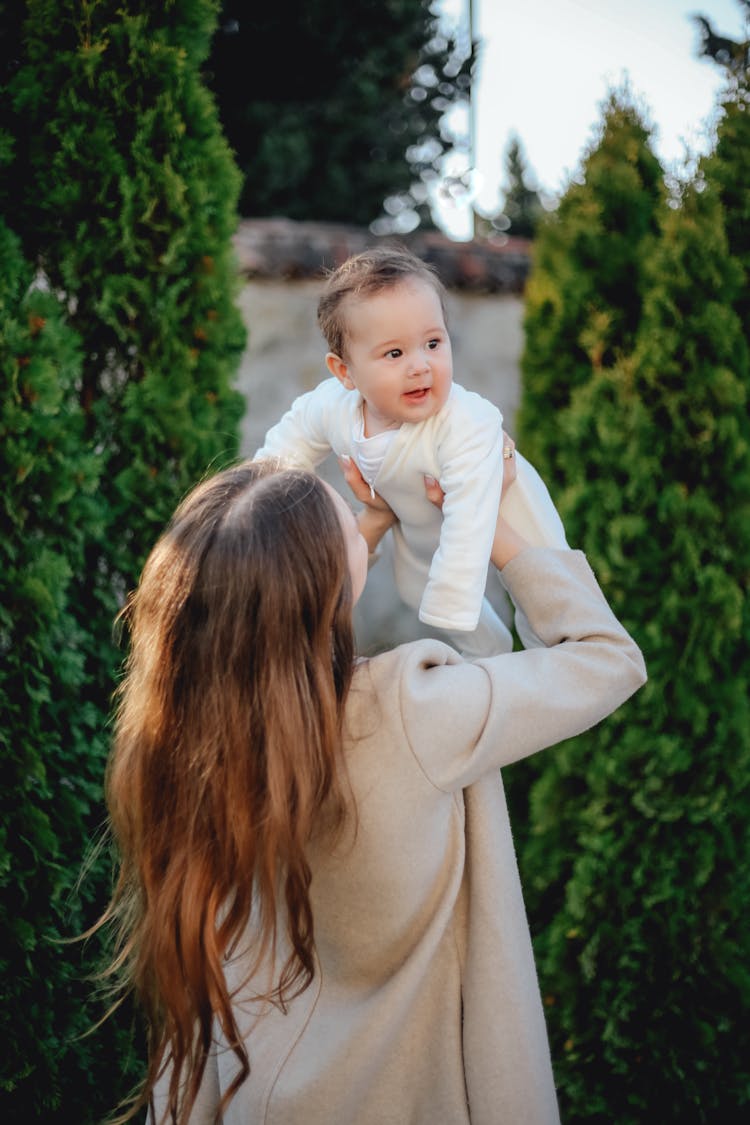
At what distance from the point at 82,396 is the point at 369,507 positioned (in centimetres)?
134

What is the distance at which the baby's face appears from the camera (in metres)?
2.07

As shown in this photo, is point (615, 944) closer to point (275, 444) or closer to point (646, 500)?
point (646, 500)

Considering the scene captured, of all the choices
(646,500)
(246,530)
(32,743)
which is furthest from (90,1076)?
(646,500)

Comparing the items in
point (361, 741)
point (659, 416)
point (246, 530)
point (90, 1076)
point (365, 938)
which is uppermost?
point (659, 416)

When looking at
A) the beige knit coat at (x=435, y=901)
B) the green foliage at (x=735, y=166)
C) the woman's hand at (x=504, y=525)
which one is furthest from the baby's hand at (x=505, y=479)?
the green foliage at (x=735, y=166)

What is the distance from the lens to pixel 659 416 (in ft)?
11.2

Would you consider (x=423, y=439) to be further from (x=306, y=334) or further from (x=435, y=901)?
(x=306, y=334)

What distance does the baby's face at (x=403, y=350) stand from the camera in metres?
2.07

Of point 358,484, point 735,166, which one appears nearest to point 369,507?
point 358,484

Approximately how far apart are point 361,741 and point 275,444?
3.27ft

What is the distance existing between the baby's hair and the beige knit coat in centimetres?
76

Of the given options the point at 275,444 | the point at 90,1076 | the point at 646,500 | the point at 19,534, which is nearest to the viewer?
the point at 275,444

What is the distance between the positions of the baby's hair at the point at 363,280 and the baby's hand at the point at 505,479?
0.36 m

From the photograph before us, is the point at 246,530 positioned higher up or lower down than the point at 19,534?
lower down
